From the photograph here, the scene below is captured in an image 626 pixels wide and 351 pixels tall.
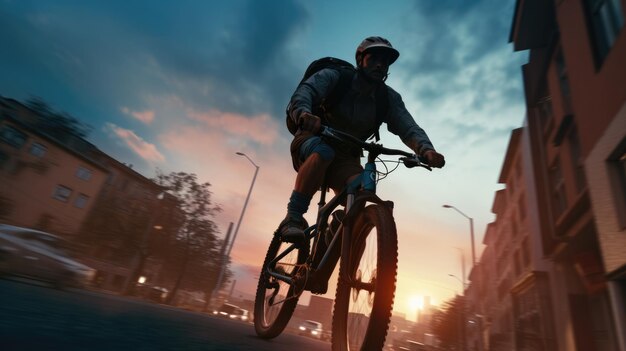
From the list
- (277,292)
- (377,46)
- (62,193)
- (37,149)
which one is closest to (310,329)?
(277,292)

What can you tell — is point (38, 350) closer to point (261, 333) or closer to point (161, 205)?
point (261, 333)

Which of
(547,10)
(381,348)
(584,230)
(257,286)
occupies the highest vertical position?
(547,10)

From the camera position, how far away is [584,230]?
13.8 metres

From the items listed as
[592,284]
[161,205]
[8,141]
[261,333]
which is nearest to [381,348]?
[261,333]

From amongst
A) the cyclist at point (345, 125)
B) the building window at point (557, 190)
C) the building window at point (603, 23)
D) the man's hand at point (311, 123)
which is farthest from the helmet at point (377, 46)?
the building window at point (557, 190)

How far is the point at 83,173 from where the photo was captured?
4156 cm

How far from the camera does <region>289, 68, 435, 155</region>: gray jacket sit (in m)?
3.09

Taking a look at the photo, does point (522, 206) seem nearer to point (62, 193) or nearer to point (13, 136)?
point (13, 136)

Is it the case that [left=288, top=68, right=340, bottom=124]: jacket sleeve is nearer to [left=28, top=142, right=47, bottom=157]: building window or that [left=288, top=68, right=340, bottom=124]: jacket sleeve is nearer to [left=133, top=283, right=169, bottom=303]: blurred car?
[left=133, top=283, right=169, bottom=303]: blurred car

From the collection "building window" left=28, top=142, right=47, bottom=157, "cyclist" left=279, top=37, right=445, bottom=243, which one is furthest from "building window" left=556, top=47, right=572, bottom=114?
"building window" left=28, top=142, right=47, bottom=157

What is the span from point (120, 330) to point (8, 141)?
1556 inches

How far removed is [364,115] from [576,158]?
15.3 metres

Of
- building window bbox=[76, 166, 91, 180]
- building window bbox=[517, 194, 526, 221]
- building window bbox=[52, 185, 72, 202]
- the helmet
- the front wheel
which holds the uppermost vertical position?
building window bbox=[517, 194, 526, 221]

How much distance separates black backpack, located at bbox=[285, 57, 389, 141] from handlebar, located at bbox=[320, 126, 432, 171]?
2.07 ft
